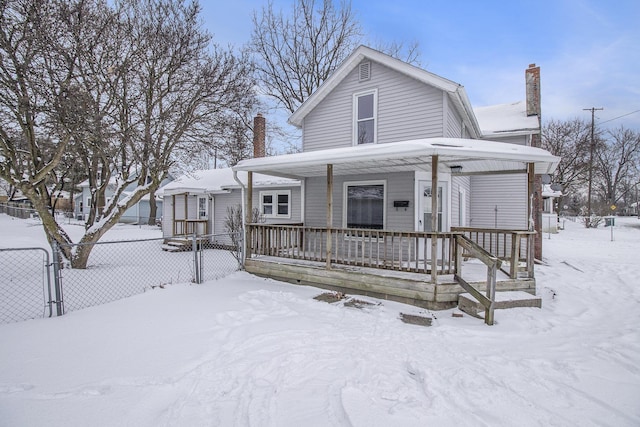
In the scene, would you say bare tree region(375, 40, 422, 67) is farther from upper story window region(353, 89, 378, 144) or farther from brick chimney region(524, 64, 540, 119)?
upper story window region(353, 89, 378, 144)

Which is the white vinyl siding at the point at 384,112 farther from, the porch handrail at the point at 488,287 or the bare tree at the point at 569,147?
the bare tree at the point at 569,147

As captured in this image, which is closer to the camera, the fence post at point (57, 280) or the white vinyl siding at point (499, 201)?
the fence post at point (57, 280)

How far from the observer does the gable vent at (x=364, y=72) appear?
9016mm

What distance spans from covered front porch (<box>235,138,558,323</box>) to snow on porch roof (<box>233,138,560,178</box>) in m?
0.02

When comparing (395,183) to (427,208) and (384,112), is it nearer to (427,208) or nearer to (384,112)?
(427,208)

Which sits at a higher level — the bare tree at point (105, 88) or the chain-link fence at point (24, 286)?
the bare tree at point (105, 88)

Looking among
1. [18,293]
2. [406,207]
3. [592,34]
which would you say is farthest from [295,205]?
[592,34]

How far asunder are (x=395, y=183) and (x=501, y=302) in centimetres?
389

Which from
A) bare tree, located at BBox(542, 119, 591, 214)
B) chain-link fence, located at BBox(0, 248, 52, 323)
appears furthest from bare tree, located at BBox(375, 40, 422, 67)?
bare tree, located at BBox(542, 119, 591, 214)

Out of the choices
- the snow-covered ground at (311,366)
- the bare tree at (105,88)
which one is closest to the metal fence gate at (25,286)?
the snow-covered ground at (311,366)

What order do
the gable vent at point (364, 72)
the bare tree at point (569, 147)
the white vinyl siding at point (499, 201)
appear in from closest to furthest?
1. the gable vent at point (364, 72)
2. the white vinyl siding at point (499, 201)
3. the bare tree at point (569, 147)

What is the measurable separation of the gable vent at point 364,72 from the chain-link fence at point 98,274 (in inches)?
241

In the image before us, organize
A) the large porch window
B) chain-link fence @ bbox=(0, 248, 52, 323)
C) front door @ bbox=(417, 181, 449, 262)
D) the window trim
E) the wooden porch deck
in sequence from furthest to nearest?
the window trim, the large porch window, front door @ bbox=(417, 181, 449, 262), the wooden porch deck, chain-link fence @ bbox=(0, 248, 52, 323)

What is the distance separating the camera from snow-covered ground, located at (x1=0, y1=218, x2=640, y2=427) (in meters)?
Result: 2.70
